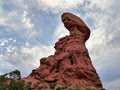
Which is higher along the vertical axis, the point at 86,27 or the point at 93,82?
the point at 86,27

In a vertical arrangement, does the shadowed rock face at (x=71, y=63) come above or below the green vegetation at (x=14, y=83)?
above

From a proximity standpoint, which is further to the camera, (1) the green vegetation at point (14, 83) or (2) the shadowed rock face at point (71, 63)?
(2) the shadowed rock face at point (71, 63)

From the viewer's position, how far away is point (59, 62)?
292ft

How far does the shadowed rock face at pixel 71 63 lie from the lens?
83.8 metres

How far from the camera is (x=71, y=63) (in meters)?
88.1

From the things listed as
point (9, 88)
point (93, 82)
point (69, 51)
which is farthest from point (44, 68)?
point (9, 88)

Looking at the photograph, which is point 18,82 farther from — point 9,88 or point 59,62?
point 59,62

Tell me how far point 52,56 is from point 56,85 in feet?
45.5

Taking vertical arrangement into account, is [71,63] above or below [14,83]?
above

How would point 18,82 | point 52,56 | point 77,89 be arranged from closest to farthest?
point 18,82
point 77,89
point 52,56

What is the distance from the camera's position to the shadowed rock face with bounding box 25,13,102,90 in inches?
3300

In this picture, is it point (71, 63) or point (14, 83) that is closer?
point (14, 83)

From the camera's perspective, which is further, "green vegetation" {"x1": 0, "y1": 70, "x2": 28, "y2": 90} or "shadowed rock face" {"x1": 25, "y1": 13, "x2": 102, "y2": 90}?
"shadowed rock face" {"x1": 25, "y1": 13, "x2": 102, "y2": 90}

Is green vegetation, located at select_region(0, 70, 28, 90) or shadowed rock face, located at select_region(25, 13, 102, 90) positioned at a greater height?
shadowed rock face, located at select_region(25, 13, 102, 90)
